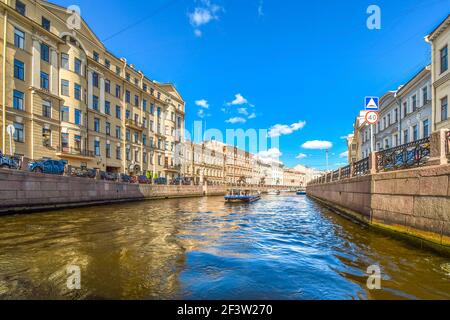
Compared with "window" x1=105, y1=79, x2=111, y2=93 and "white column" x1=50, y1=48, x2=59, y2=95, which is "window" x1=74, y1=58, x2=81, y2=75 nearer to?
"white column" x1=50, y1=48, x2=59, y2=95

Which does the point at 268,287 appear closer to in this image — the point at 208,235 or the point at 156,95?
the point at 208,235

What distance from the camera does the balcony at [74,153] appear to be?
27250 mm

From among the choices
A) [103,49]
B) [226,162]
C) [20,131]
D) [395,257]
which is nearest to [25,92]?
[20,131]

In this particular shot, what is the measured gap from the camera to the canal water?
4.38 m

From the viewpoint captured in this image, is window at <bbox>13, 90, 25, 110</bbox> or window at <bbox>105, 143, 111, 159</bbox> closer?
window at <bbox>13, 90, 25, 110</bbox>

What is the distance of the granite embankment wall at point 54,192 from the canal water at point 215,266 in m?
6.94

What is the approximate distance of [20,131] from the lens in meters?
23.7

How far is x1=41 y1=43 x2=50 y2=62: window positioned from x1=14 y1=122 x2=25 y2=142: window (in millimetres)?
7673

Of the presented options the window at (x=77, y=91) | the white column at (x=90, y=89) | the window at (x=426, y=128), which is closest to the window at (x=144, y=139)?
the white column at (x=90, y=89)

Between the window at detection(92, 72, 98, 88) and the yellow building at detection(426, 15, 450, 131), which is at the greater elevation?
the window at detection(92, 72, 98, 88)

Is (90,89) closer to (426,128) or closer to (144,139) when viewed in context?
(144,139)

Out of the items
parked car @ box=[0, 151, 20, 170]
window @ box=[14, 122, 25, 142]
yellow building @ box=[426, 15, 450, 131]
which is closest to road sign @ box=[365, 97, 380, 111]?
yellow building @ box=[426, 15, 450, 131]

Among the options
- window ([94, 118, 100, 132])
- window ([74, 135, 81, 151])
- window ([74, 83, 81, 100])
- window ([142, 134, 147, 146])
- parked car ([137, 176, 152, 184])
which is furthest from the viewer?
window ([142, 134, 147, 146])
